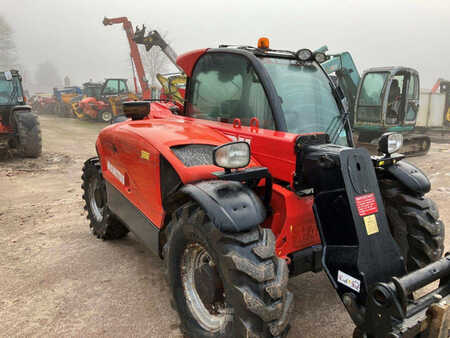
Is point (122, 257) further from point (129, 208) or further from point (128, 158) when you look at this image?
point (128, 158)

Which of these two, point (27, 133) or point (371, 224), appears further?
point (27, 133)

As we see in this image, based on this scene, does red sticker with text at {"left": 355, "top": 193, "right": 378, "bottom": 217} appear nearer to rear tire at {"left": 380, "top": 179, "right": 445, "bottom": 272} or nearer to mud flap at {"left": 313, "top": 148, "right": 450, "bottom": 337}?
mud flap at {"left": 313, "top": 148, "right": 450, "bottom": 337}

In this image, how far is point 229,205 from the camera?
198 cm

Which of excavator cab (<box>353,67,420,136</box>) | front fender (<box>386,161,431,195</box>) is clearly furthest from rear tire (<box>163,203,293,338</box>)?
excavator cab (<box>353,67,420,136</box>)

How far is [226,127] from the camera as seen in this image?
2900mm

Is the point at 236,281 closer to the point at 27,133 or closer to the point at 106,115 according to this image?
the point at 27,133

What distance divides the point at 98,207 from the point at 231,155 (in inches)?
112

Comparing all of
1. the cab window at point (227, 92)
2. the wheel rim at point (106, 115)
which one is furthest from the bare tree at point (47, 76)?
the cab window at point (227, 92)

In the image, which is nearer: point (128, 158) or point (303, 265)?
point (303, 265)

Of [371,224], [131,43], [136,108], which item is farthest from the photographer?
[131,43]

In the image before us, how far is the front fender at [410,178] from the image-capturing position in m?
2.70

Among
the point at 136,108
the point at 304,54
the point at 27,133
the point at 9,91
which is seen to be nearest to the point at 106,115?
the point at 9,91

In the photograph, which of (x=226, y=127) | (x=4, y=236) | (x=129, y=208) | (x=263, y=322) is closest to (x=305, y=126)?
(x=226, y=127)

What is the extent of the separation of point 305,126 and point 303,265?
1029mm
